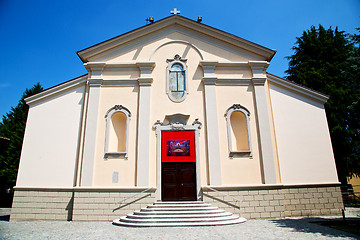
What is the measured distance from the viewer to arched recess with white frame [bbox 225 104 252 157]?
12.2 m

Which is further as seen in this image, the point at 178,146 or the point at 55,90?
the point at 55,90

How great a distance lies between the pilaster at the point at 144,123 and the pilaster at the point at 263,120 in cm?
594

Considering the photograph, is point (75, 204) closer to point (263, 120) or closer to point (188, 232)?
point (188, 232)

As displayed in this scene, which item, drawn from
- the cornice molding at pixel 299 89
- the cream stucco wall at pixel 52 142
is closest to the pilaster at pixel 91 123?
the cream stucco wall at pixel 52 142

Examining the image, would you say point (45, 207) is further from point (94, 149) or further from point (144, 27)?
point (144, 27)

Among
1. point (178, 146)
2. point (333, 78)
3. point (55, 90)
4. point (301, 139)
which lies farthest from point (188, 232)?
point (333, 78)

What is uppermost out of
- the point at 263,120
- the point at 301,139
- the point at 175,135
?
the point at 263,120

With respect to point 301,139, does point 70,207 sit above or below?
below

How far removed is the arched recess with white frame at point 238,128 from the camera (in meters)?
12.2

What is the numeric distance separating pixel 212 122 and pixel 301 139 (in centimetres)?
491

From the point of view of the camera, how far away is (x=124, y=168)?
11.5 m

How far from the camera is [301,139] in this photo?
12219mm

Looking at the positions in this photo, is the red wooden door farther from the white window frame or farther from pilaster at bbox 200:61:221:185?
the white window frame

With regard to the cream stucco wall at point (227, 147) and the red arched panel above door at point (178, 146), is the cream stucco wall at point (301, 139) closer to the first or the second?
the cream stucco wall at point (227, 147)
